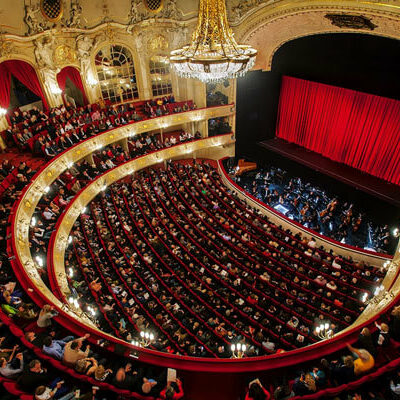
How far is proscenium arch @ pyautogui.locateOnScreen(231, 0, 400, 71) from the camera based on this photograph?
31.3ft

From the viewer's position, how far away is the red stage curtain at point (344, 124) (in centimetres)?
1312

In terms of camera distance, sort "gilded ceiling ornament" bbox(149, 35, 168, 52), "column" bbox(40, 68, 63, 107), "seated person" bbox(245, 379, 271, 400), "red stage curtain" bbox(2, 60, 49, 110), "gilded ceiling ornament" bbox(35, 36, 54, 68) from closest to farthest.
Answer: "seated person" bbox(245, 379, 271, 400) → "red stage curtain" bbox(2, 60, 49, 110) → "gilded ceiling ornament" bbox(35, 36, 54, 68) → "column" bbox(40, 68, 63, 107) → "gilded ceiling ornament" bbox(149, 35, 168, 52)

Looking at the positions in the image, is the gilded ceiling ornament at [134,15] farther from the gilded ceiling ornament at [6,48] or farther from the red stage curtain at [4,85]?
the red stage curtain at [4,85]

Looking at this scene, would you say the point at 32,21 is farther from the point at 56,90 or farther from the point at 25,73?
the point at 56,90

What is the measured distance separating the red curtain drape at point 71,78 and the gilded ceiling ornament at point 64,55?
1.09 ft

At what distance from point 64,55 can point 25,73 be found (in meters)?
1.79

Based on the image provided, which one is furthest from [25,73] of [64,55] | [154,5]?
[154,5]

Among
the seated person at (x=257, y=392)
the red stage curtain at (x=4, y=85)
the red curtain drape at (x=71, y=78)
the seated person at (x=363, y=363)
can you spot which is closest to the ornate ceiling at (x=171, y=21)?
the red curtain drape at (x=71, y=78)

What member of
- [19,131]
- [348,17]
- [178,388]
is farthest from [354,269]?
[19,131]

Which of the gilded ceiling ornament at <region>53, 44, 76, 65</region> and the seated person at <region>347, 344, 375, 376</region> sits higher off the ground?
the gilded ceiling ornament at <region>53, 44, 76, 65</region>

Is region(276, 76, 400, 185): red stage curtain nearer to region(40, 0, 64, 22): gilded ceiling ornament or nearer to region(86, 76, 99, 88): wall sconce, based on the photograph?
region(86, 76, 99, 88): wall sconce

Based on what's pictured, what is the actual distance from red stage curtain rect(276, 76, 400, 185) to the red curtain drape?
408 inches

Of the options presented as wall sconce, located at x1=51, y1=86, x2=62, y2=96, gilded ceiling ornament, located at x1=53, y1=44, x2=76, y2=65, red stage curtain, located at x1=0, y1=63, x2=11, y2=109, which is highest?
gilded ceiling ornament, located at x1=53, y1=44, x2=76, y2=65

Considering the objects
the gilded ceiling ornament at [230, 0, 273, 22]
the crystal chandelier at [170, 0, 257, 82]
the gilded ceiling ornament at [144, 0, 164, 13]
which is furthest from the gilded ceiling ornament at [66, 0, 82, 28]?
the crystal chandelier at [170, 0, 257, 82]
